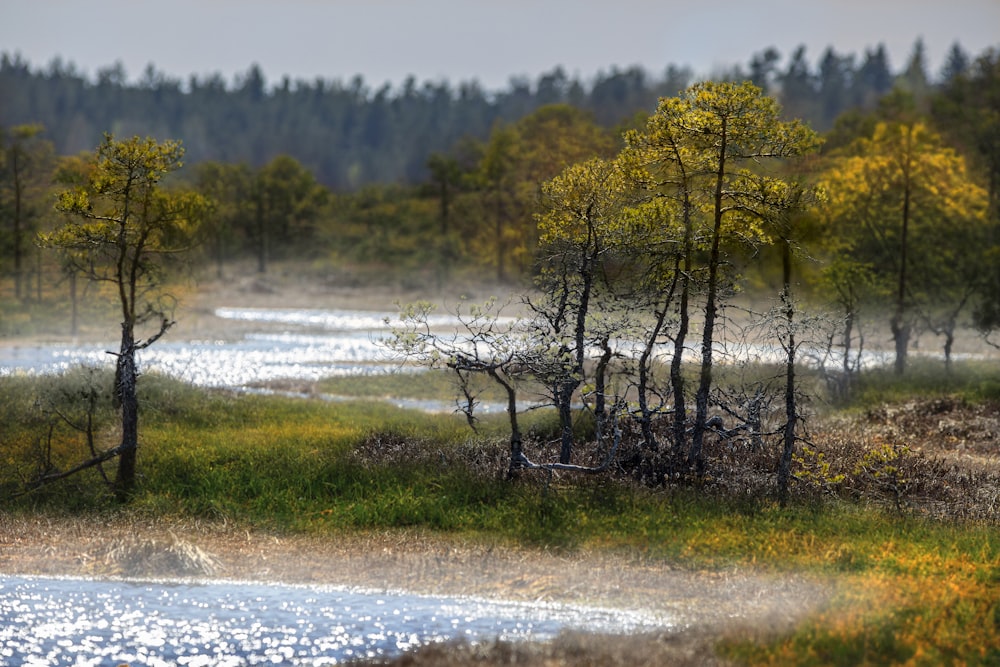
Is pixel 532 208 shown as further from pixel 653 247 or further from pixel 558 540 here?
pixel 558 540

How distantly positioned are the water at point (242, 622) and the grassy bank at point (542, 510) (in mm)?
2635

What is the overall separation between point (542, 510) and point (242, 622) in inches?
245

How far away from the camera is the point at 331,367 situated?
47781 mm

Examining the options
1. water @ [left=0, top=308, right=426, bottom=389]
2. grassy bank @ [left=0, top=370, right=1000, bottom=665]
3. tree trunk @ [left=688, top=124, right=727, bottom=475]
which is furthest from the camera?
water @ [left=0, top=308, right=426, bottom=389]

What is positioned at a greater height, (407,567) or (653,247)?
(653,247)

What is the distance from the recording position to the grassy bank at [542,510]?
47.3 feet

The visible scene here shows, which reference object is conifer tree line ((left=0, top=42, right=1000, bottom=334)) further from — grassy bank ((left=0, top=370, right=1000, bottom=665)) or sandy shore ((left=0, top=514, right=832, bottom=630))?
sandy shore ((left=0, top=514, right=832, bottom=630))

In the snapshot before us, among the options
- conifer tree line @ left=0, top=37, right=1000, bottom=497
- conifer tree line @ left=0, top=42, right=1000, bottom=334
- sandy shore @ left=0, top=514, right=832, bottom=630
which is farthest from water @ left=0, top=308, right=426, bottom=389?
sandy shore @ left=0, top=514, right=832, bottom=630

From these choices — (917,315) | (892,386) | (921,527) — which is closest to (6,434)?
(921,527)

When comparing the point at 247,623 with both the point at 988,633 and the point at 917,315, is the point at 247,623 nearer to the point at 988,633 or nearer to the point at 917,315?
the point at 988,633

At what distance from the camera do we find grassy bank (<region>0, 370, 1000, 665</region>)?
14414mm

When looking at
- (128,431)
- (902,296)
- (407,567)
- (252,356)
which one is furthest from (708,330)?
(252,356)

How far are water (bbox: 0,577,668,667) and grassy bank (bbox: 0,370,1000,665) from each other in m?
2.63

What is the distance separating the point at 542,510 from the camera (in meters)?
20.2
